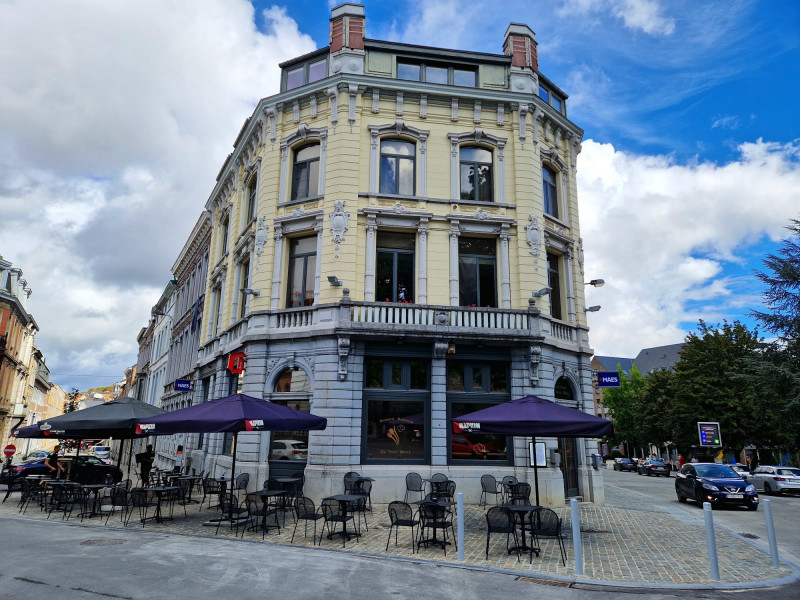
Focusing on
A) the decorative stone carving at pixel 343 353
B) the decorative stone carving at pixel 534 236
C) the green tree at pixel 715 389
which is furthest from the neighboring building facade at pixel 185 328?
the green tree at pixel 715 389

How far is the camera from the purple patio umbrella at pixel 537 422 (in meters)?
10.6

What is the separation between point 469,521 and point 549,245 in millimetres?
10601

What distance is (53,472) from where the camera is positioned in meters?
19.9

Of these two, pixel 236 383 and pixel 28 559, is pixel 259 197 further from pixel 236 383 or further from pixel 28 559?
pixel 28 559

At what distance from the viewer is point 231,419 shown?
11.1 meters

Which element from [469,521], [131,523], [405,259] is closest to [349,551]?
[469,521]

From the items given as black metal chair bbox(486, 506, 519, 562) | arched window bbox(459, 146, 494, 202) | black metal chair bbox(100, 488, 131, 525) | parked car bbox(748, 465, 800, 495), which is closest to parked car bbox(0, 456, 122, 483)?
black metal chair bbox(100, 488, 131, 525)

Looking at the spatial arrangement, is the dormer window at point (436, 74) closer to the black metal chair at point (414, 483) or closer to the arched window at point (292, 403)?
the arched window at point (292, 403)

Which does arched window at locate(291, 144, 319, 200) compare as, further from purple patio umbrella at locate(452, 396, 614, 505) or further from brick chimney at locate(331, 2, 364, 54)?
purple patio umbrella at locate(452, 396, 614, 505)

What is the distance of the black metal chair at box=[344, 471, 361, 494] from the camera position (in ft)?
48.9

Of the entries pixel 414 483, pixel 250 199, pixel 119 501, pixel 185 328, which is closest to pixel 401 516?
pixel 414 483

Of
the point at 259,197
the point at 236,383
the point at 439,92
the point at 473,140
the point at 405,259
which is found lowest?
the point at 236,383

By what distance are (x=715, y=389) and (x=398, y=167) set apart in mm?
32983

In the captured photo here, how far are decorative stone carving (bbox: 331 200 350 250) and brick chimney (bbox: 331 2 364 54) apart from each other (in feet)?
20.3
